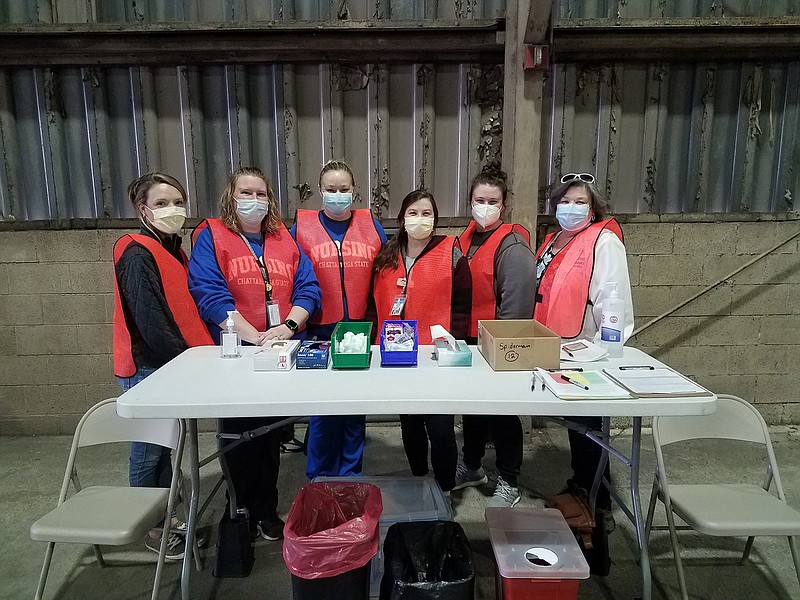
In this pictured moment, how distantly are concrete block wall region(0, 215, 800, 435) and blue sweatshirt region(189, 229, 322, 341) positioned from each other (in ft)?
4.66

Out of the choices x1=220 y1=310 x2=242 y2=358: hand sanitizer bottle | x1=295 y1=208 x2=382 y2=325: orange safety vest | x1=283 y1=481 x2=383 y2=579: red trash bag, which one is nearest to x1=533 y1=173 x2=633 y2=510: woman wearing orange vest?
x1=295 y1=208 x2=382 y2=325: orange safety vest

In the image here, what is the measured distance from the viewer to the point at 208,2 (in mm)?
2957

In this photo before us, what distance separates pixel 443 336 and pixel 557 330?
0.55 m

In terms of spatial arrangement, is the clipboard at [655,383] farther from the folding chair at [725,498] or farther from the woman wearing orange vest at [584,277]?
the woman wearing orange vest at [584,277]

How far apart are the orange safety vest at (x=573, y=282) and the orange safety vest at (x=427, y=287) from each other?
46 centimetres

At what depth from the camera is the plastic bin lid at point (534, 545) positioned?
1.47m

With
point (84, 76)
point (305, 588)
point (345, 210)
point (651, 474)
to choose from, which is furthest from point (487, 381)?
point (84, 76)

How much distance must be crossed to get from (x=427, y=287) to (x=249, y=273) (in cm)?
80

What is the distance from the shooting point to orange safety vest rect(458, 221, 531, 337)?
2205mm

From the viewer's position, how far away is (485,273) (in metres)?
2.22

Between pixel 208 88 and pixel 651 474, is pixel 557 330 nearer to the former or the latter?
pixel 651 474

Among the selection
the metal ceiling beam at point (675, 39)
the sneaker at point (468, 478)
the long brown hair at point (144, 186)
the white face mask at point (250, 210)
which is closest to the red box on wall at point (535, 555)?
the sneaker at point (468, 478)

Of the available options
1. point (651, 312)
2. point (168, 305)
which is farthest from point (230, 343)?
point (651, 312)

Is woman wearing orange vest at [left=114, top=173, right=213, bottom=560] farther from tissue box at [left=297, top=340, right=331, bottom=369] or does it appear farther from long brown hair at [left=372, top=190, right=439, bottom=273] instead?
long brown hair at [left=372, top=190, right=439, bottom=273]
